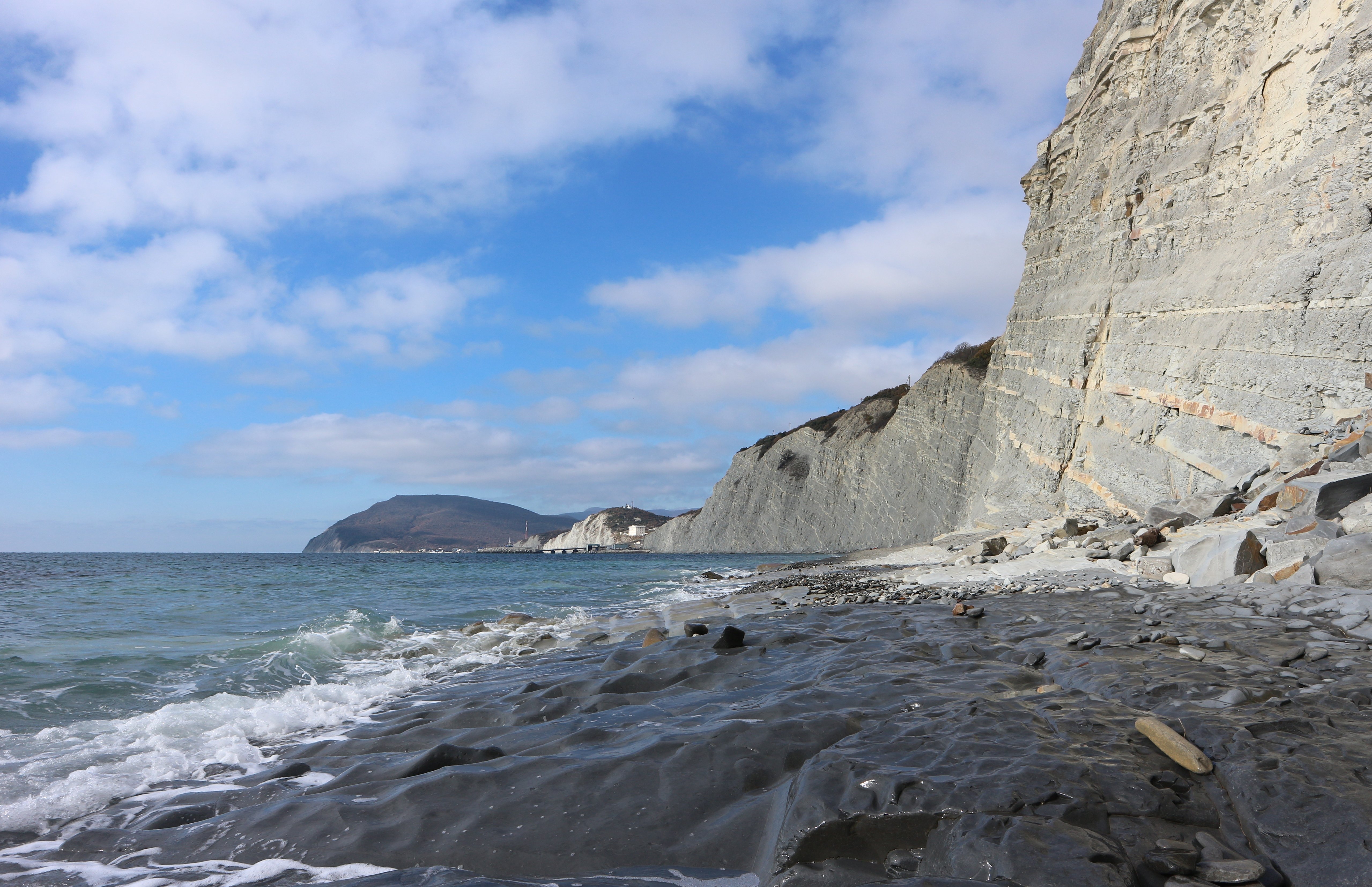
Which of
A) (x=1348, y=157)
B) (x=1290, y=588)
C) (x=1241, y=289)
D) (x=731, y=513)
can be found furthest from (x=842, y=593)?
(x=731, y=513)

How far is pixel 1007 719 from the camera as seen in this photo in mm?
4293

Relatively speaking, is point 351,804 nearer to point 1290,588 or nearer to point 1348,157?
point 1290,588

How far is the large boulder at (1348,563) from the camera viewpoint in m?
6.33

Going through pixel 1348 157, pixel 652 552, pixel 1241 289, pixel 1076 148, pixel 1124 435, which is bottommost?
pixel 652 552

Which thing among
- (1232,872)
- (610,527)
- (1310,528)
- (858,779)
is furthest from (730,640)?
(610,527)

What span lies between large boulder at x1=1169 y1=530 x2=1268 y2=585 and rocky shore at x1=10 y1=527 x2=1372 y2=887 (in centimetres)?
87

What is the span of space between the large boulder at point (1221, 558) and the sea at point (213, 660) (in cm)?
854

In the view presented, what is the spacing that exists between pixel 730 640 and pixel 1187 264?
1629cm

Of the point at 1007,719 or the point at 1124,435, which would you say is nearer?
Answer: the point at 1007,719

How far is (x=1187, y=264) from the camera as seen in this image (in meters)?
16.9

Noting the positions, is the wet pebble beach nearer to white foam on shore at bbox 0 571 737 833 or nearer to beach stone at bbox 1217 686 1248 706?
beach stone at bbox 1217 686 1248 706

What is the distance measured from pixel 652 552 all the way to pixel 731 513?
18750 mm

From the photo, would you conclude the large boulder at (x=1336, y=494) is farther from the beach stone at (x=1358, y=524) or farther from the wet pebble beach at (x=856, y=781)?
the wet pebble beach at (x=856, y=781)

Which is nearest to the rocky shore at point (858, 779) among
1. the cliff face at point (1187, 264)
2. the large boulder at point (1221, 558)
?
the large boulder at point (1221, 558)
